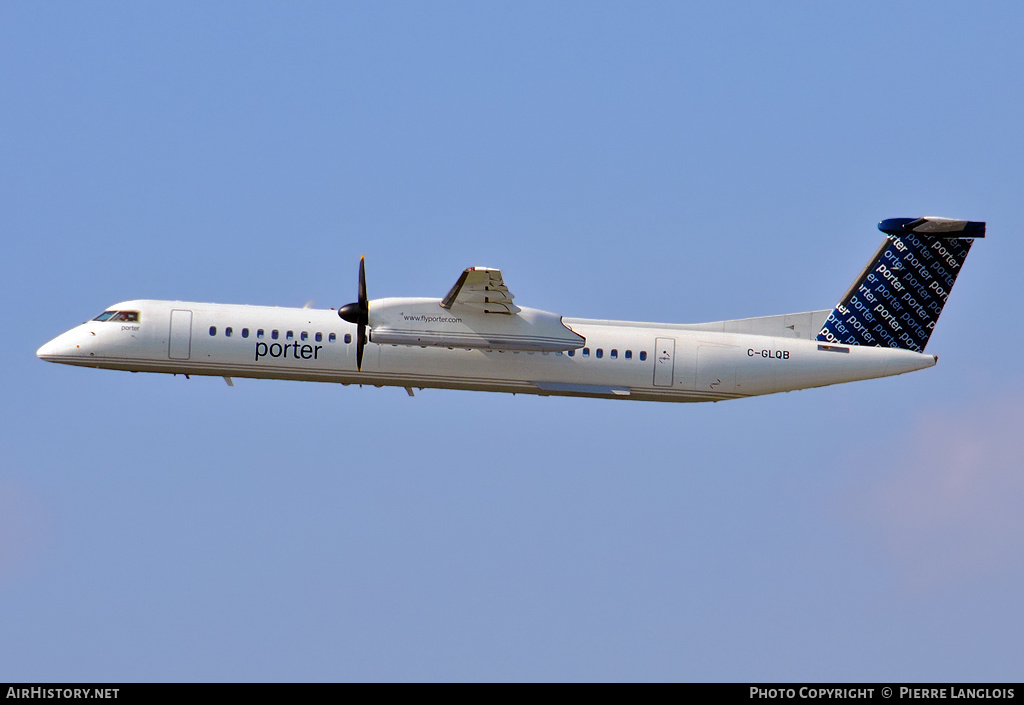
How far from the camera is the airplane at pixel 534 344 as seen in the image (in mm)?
35969

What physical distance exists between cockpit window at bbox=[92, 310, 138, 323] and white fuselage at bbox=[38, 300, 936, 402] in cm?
13

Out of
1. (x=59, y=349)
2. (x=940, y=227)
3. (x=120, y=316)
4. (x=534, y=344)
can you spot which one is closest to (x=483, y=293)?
(x=534, y=344)

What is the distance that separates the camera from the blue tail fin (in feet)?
126

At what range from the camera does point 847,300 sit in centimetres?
3884

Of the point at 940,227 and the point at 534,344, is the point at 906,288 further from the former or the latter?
the point at 534,344

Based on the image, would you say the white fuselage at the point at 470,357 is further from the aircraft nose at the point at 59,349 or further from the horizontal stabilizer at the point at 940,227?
the horizontal stabilizer at the point at 940,227

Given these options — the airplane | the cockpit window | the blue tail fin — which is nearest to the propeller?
the airplane

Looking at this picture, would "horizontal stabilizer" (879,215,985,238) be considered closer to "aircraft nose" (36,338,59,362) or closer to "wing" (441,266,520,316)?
"wing" (441,266,520,316)

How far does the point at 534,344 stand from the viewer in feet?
118

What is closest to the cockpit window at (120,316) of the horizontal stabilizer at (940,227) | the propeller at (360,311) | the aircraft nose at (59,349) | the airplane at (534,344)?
the airplane at (534,344)

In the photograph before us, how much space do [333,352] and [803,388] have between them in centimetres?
1383
